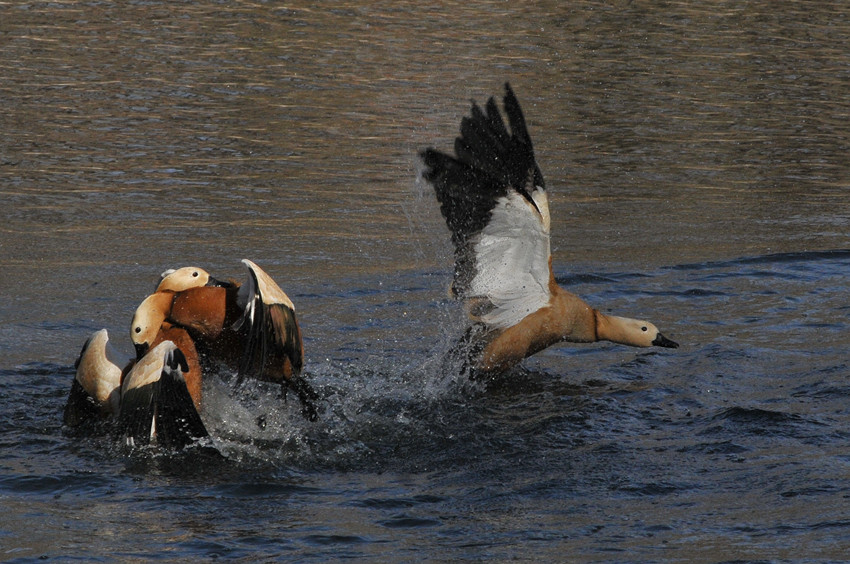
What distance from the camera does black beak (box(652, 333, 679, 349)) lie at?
27.5 feet

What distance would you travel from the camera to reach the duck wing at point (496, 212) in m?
7.50

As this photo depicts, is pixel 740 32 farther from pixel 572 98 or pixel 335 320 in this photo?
pixel 335 320

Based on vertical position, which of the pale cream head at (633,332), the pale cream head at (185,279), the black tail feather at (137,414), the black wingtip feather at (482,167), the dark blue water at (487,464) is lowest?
the dark blue water at (487,464)

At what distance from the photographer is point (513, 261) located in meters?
7.96

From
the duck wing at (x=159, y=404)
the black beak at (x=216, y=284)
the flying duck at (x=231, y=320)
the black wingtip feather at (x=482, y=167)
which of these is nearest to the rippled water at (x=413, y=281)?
the duck wing at (x=159, y=404)

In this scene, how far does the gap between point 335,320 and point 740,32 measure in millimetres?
14550

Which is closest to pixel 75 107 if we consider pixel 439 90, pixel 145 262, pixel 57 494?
pixel 439 90

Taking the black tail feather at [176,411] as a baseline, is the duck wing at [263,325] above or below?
above

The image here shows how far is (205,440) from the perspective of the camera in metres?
6.42

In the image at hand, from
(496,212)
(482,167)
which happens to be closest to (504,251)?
(496,212)

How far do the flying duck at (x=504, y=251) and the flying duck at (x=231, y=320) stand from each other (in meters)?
1.68

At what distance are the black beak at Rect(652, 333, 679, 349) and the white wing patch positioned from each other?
764mm

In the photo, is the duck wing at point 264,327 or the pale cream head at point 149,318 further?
the pale cream head at point 149,318

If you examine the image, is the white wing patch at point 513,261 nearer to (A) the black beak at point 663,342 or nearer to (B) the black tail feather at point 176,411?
(A) the black beak at point 663,342
